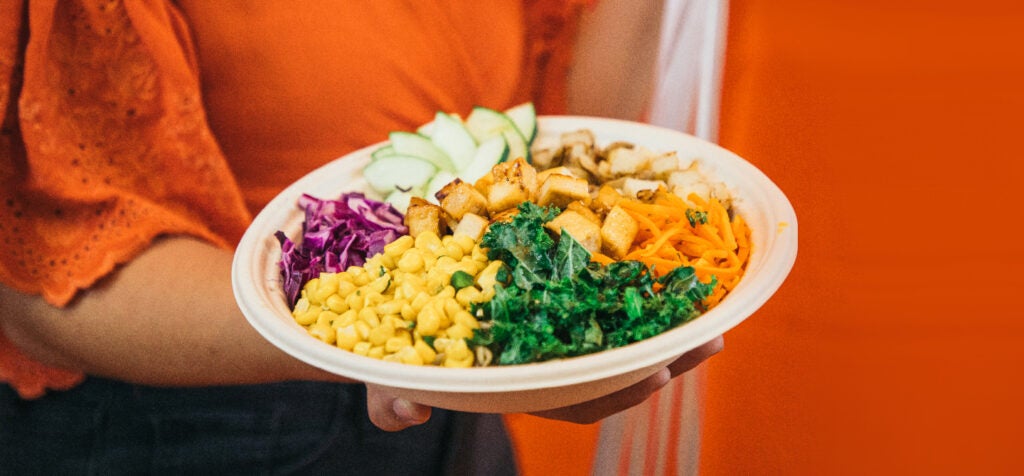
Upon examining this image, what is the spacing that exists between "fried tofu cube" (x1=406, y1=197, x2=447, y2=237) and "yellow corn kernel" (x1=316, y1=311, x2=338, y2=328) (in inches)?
8.8

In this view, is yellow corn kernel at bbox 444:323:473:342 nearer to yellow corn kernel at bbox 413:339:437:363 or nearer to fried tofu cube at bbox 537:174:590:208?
yellow corn kernel at bbox 413:339:437:363

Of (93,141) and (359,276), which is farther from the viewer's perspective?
(93,141)

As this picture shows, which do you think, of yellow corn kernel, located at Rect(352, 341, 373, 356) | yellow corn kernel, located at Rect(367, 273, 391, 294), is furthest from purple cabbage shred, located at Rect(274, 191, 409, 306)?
yellow corn kernel, located at Rect(352, 341, 373, 356)

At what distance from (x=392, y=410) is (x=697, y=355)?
1.63 ft

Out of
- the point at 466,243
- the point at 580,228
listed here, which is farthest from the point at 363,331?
the point at 580,228

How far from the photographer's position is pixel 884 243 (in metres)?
1.30

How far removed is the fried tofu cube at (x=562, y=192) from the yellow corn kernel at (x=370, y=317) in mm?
372

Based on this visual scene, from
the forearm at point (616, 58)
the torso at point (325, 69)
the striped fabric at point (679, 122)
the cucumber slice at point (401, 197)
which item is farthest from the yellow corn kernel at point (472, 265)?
the forearm at point (616, 58)

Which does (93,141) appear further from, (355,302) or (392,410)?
(392,410)

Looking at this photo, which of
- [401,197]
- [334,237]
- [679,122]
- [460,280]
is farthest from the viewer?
[679,122]

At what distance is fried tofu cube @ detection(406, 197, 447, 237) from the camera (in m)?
1.20

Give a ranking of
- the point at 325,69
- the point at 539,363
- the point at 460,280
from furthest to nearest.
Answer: the point at 325,69
the point at 460,280
the point at 539,363

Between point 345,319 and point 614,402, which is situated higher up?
point 345,319

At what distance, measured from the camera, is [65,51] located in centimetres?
119
